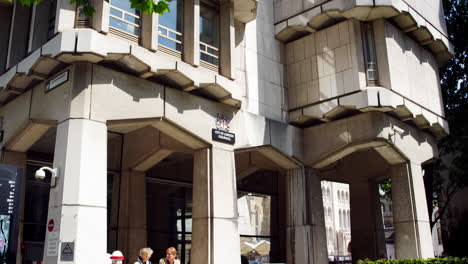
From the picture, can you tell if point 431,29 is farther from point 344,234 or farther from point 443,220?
point 344,234

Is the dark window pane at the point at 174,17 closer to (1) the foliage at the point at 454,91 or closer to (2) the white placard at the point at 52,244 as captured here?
(2) the white placard at the point at 52,244

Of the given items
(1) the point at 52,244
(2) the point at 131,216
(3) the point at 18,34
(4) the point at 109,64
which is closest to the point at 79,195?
(1) the point at 52,244

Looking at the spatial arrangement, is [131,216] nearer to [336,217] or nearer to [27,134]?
[27,134]

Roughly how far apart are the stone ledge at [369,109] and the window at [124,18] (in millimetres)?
7466

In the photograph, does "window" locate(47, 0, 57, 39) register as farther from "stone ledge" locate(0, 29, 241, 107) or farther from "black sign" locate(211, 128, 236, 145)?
"black sign" locate(211, 128, 236, 145)

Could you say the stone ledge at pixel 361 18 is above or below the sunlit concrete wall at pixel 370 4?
below

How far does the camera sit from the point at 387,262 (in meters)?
14.5

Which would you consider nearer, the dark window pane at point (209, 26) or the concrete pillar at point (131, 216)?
the dark window pane at point (209, 26)

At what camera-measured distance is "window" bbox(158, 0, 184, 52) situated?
1421 centimetres

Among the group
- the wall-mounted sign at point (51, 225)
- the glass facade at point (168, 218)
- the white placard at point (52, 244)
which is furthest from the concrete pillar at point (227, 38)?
the white placard at point (52, 244)

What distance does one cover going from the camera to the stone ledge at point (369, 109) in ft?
53.6

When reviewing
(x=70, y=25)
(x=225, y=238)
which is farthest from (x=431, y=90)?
(x=70, y=25)

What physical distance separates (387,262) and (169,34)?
982 centimetres

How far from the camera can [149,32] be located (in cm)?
1333
